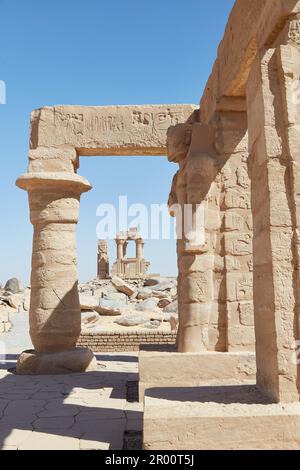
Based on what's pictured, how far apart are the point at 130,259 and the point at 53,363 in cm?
2502

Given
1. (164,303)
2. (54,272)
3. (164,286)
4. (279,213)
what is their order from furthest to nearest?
(164,286)
(164,303)
(54,272)
(279,213)

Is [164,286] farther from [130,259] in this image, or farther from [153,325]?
[130,259]

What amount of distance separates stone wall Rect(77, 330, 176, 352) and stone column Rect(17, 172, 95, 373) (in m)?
2.28

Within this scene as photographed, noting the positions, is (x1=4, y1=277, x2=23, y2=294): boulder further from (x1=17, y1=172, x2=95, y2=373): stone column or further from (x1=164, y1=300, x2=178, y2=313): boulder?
(x1=17, y1=172, x2=95, y2=373): stone column

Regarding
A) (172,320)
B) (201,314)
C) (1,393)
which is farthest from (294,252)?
(172,320)

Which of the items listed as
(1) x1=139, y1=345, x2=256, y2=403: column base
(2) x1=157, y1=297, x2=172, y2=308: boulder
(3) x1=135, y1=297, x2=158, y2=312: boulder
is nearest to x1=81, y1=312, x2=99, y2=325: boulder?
(3) x1=135, y1=297, x2=158, y2=312: boulder

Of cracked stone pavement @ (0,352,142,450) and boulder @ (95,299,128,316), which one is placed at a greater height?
boulder @ (95,299,128,316)

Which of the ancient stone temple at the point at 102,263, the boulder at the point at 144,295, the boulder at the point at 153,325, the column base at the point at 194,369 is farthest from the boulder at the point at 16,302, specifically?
the ancient stone temple at the point at 102,263

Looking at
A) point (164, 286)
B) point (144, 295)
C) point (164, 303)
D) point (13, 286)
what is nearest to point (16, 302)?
point (144, 295)

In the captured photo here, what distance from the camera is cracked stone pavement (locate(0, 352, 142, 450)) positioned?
3.24 metres

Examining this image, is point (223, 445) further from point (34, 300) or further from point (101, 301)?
point (101, 301)

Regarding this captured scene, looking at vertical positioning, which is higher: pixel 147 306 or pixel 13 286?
pixel 13 286

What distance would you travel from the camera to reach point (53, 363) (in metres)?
6.09

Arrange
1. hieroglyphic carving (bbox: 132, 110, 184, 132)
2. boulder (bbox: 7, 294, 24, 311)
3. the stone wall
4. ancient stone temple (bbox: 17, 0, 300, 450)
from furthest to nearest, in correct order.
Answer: boulder (bbox: 7, 294, 24, 311) < the stone wall < hieroglyphic carving (bbox: 132, 110, 184, 132) < ancient stone temple (bbox: 17, 0, 300, 450)
